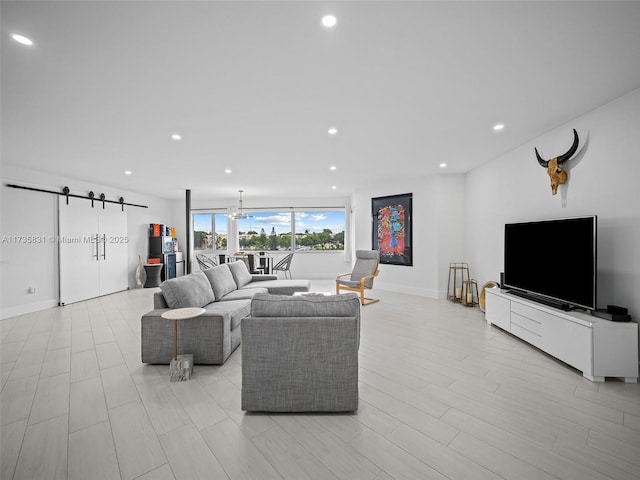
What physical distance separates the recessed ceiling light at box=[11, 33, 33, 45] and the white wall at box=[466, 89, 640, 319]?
15.7ft

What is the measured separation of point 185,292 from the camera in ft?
10.2

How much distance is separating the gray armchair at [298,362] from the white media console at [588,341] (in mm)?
2152

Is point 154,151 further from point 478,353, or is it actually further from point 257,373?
→ point 478,353

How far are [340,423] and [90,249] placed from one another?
6.66 m

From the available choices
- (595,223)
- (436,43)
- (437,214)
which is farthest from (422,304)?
(436,43)

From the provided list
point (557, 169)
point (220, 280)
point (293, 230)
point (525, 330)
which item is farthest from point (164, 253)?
point (557, 169)

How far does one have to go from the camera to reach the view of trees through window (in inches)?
347

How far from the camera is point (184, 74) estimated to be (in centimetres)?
223

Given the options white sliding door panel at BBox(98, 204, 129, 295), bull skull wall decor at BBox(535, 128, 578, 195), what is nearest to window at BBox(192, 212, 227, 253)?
white sliding door panel at BBox(98, 204, 129, 295)

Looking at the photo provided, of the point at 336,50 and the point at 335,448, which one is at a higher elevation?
the point at 336,50

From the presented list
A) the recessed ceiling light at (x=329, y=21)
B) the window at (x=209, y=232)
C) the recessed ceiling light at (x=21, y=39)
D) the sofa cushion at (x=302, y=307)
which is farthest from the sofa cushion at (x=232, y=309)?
the window at (x=209, y=232)

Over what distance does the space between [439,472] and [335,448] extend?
1.87 feet

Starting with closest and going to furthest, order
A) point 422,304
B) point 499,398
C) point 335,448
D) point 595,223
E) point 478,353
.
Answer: point 335,448, point 499,398, point 595,223, point 478,353, point 422,304

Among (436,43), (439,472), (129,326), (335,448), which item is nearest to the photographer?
(439,472)
